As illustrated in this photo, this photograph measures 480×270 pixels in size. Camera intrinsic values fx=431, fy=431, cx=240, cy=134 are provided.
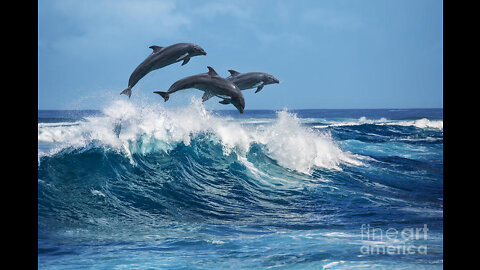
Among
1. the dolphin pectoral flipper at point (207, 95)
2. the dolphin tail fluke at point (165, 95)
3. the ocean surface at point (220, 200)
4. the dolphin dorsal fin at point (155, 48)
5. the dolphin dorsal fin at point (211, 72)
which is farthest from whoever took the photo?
the dolphin dorsal fin at point (155, 48)

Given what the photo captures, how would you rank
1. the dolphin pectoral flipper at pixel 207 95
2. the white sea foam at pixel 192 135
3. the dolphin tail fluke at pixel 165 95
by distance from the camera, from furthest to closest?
the white sea foam at pixel 192 135
the dolphin pectoral flipper at pixel 207 95
the dolphin tail fluke at pixel 165 95

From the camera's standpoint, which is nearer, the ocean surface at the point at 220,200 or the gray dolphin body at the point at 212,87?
the ocean surface at the point at 220,200

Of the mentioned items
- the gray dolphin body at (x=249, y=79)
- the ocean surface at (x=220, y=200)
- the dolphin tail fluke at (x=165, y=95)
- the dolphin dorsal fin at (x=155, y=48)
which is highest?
the dolphin dorsal fin at (x=155, y=48)

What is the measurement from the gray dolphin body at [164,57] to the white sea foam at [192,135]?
2568 mm

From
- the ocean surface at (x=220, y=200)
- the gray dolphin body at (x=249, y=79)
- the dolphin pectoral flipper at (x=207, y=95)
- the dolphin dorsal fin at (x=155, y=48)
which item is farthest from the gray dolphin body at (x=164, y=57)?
the ocean surface at (x=220, y=200)

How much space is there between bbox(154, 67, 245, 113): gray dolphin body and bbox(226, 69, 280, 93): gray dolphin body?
1.89 ft

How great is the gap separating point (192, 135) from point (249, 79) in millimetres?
3662

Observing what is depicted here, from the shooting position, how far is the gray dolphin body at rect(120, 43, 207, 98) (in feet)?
20.4

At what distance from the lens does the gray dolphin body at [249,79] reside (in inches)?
270

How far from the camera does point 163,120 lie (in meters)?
9.88

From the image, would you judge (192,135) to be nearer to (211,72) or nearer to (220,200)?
(220,200)

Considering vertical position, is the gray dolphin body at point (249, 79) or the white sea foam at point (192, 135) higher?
the gray dolphin body at point (249, 79)

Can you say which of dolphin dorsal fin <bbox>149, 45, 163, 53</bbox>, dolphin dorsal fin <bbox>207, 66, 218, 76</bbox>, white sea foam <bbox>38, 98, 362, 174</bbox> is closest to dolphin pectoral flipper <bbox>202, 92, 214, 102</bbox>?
dolphin dorsal fin <bbox>207, 66, 218, 76</bbox>

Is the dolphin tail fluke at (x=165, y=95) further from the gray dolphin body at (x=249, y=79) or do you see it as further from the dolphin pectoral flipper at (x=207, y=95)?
the gray dolphin body at (x=249, y=79)
